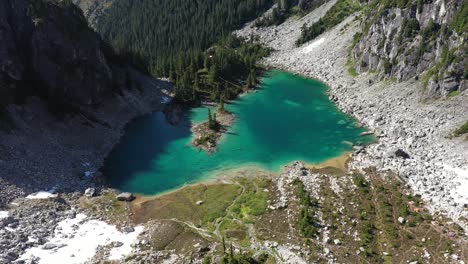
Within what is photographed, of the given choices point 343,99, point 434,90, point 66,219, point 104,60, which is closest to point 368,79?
point 343,99

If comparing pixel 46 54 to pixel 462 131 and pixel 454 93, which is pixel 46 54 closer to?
pixel 462 131

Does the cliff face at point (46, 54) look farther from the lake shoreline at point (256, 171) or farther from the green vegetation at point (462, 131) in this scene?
the green vegetation at point (462, 131)

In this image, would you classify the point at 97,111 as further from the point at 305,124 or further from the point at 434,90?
the point at 434,90

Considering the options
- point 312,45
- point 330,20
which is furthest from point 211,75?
point 330,20

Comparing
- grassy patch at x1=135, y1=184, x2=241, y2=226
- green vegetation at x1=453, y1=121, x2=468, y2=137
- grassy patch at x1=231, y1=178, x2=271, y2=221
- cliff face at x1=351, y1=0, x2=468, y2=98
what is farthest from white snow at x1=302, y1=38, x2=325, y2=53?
grassy patch at x1=135, y1=184, x2=241, y2=226

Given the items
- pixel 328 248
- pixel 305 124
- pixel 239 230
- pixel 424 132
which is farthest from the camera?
pixel 305 124
